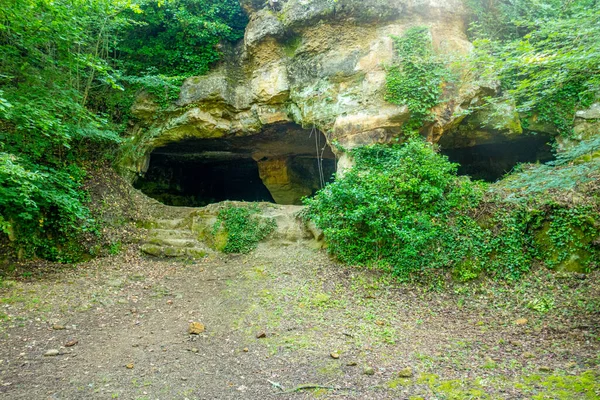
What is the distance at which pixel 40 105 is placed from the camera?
5.90 metres

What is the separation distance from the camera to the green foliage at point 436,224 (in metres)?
6.08

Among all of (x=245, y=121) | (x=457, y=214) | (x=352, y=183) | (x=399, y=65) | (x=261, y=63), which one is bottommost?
(x=457, y=214)

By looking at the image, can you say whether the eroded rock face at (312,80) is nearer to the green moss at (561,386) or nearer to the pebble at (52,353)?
the green moss at (561,386)

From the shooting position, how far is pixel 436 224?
21.6ft

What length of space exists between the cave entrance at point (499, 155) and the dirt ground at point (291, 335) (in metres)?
6.61

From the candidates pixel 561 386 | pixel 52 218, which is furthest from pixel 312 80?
pixel 561 386

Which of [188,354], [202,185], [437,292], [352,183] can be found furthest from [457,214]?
[202,185]

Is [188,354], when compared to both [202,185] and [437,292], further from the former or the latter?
[202,185]

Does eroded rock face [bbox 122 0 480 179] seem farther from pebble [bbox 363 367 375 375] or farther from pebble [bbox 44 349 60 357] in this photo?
pebble [bbox 44 349 60 357]

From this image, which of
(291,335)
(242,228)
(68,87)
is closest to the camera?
(291,335)

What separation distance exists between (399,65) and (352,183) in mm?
3527

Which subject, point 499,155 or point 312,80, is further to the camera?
point 499,155

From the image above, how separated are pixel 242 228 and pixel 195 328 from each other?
412cm

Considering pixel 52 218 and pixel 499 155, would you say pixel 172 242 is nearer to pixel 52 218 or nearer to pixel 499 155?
pixel 52 218
